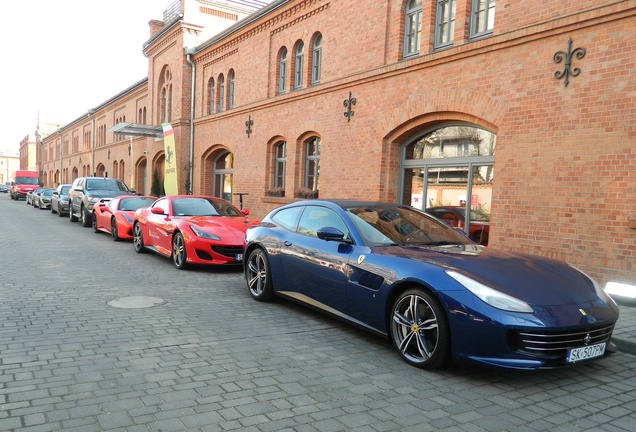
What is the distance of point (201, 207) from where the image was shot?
10625 mm

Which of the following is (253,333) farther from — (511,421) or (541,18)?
(541,18)

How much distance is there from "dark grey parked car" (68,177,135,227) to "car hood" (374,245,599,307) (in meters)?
15.7

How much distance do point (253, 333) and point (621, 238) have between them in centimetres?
574

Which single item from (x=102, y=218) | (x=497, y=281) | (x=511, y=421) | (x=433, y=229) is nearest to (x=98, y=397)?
(x=511, y=421)

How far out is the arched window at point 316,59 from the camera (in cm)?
1551

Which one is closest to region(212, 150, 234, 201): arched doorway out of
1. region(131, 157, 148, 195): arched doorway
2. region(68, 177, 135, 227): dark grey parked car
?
region(68, 177, 135, 227): dark grey parked car

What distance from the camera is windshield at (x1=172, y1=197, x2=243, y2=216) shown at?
10.3 m

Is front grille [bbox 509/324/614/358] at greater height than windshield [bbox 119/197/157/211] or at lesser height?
lesser

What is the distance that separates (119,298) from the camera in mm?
6691

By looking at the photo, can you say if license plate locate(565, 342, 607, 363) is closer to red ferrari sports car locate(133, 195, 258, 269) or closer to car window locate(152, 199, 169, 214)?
red ferrari sports car locate(133, 195, 258, 269)

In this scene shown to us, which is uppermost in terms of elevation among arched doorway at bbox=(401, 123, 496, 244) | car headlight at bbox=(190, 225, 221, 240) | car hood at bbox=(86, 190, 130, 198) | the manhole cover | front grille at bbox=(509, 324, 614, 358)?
arched doorway at bbox=(401, 123, 496, 244)

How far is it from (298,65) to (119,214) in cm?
751

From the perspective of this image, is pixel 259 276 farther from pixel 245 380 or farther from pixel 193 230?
pixel 245 380

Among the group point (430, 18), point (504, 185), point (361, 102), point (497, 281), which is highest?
point (430, 18)
